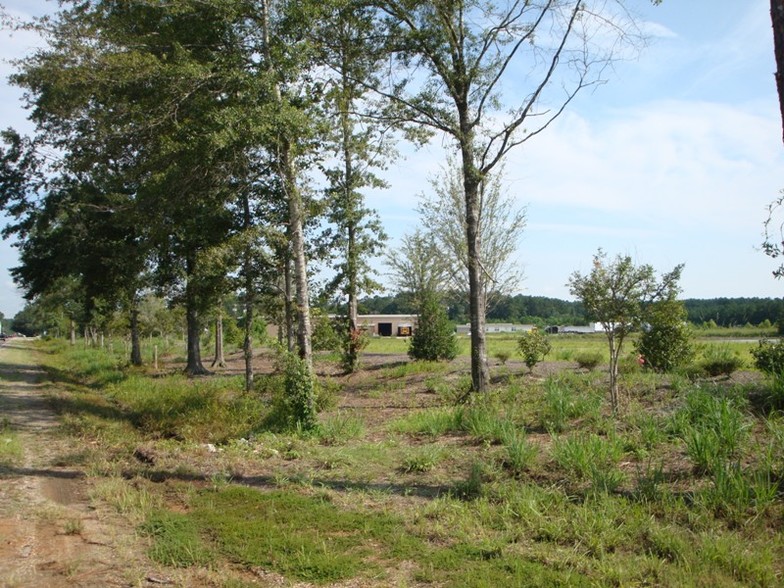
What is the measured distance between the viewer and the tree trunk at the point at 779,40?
594 centimetres

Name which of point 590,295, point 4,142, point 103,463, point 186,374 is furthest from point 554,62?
point 4,142

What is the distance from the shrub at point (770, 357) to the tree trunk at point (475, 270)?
524cm

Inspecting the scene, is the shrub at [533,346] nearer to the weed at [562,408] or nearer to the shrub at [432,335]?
the shrub at [432,335]

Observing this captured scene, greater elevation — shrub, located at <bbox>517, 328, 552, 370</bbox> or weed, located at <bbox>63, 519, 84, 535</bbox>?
shrub, located at <bbox>517, 328, 552, 370</bbox>

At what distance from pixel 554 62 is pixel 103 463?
1138 cm

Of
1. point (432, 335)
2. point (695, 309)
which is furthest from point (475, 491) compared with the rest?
point (695, 309)

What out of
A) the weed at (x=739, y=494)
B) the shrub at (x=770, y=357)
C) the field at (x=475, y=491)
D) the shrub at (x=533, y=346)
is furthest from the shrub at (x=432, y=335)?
the weed at (x=739, y=494)

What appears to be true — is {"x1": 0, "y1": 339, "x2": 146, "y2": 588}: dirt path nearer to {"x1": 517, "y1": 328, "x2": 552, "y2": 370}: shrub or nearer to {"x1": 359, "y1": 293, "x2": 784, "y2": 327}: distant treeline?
{"x1": 517, "y1": 328, "x2": 552, "y2": 370}: shrub

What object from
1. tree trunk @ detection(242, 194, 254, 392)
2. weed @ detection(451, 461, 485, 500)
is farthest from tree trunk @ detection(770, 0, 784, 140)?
tree trunk @ detection(242, 194, 254, 392)

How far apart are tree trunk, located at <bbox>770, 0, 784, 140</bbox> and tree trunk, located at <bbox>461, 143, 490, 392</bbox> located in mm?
8415

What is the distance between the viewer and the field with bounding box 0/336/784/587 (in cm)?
546

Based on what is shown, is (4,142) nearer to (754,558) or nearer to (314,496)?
(314,496)

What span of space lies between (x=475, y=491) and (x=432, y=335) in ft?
52.0

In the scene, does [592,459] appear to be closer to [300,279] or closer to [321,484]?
[321,484]
